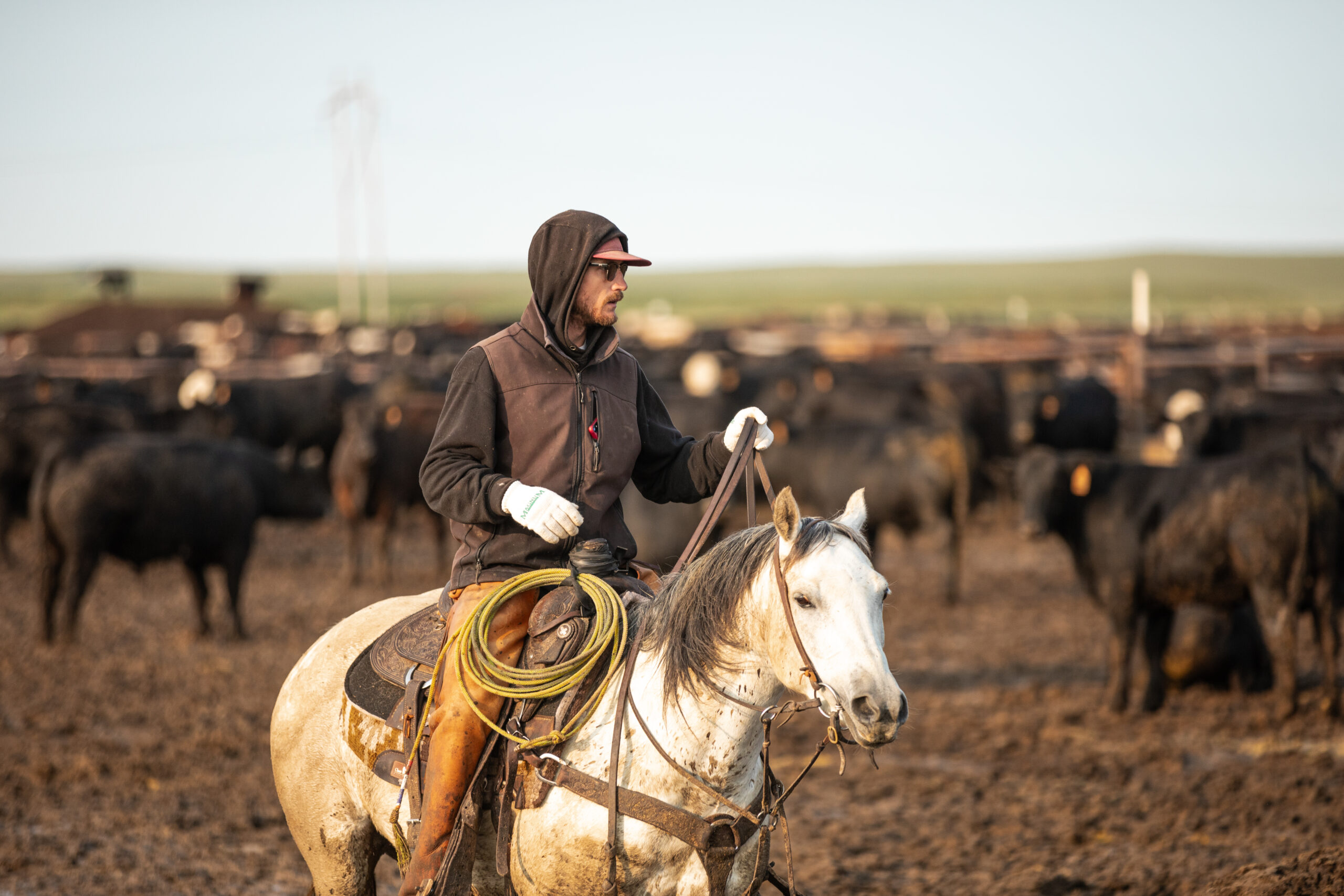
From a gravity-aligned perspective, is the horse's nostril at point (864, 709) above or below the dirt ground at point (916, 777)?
above

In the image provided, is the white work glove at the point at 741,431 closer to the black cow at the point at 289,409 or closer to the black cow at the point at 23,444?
the black cow at the point at 23,444

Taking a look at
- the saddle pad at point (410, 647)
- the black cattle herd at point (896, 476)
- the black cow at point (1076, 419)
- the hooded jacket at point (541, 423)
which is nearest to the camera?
the hooded jacket at point (541, 423)

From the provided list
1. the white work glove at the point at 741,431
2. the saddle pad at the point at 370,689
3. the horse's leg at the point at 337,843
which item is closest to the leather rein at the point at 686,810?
the white work glove at the point at 741,431

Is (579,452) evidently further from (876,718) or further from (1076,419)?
(1076,419)

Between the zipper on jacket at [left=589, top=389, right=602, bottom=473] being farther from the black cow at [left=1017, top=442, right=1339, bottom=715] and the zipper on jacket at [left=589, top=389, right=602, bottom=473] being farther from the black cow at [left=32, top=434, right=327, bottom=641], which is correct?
the black cow at [left=32, top=434, right=327, bottom=641]

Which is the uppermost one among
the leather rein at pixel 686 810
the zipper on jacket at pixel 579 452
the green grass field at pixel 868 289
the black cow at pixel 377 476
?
the green grass field at pixel 868 289

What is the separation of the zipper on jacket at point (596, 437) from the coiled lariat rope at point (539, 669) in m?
0.31

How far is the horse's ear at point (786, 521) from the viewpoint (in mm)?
2686

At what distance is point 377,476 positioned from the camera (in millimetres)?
12617

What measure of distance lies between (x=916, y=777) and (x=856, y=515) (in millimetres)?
4096

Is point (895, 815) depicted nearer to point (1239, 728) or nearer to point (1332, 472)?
point (1239, 728)

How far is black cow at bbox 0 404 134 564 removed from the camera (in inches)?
494

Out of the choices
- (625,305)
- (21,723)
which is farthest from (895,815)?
(625,305)

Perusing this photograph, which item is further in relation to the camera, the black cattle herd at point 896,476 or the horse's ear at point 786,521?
the black cattle herd at point 896,476
